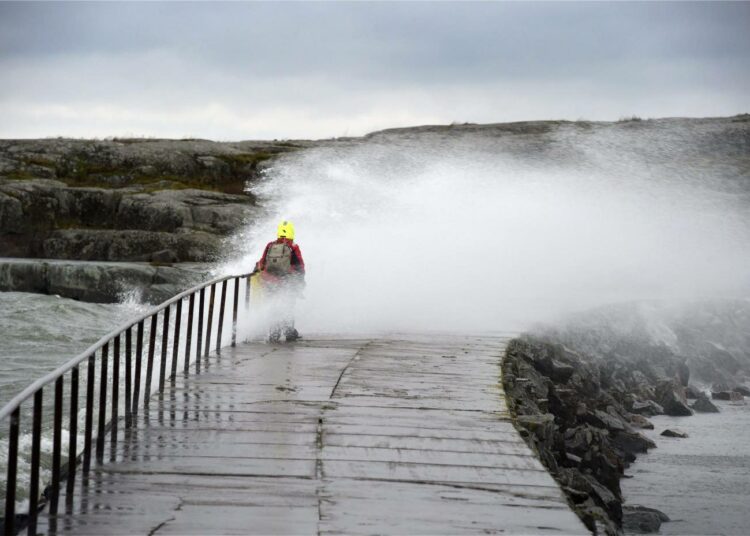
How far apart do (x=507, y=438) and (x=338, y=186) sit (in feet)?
98.3

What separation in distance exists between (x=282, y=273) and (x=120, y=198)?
20.7m

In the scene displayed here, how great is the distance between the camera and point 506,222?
32.9m

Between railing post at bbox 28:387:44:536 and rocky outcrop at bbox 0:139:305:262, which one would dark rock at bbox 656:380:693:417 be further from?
rocky outcrop at bbox 0:139:305:262

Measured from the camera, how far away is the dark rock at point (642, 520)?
10.1 metres

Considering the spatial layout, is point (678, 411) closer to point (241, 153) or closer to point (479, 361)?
point (479, 361)

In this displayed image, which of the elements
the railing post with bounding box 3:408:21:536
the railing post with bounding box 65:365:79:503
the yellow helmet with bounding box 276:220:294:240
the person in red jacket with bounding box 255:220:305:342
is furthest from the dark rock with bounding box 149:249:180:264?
Result: the railing post with bounding box 3:408:21:536

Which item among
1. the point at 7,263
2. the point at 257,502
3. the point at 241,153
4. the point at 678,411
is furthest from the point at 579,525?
the point at 241,153

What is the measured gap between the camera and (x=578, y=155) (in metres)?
44.9

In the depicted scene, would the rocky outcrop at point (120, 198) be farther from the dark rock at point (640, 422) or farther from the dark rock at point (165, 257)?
the dark rock at point (640, 422)

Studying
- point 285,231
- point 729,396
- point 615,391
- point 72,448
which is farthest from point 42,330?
point 72,448

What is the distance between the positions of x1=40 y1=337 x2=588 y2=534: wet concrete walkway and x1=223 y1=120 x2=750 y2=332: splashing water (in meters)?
7.15

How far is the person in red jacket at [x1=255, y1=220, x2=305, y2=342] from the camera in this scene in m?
14.9

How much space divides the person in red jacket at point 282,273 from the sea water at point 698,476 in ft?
17.3

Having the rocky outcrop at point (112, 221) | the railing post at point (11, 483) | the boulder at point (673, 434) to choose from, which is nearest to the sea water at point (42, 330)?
the rocky outcrop at point (112, 221)
